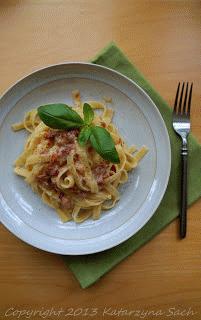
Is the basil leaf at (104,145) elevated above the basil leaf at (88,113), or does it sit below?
below

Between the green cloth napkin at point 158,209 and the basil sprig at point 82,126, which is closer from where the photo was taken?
the basil sprig at point 82,126

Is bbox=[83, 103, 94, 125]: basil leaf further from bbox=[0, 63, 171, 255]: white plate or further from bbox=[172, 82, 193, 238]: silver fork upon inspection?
bbox=[172, 82, 193, 238]: silver fork

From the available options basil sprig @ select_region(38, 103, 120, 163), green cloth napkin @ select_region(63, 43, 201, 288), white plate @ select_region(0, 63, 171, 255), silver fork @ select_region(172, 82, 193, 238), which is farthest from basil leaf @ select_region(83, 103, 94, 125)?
silver fork @ select_region(172, 82, 193, 238)

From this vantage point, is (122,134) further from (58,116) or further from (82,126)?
(58,116)

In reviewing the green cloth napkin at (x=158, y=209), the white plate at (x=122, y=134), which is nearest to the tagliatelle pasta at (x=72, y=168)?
the white plate at (x=122, y=134)

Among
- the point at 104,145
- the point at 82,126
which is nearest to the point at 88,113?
the point at 82,126

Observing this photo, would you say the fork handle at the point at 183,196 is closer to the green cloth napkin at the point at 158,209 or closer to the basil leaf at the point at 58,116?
the green cloth napkin at the point at 158,209
